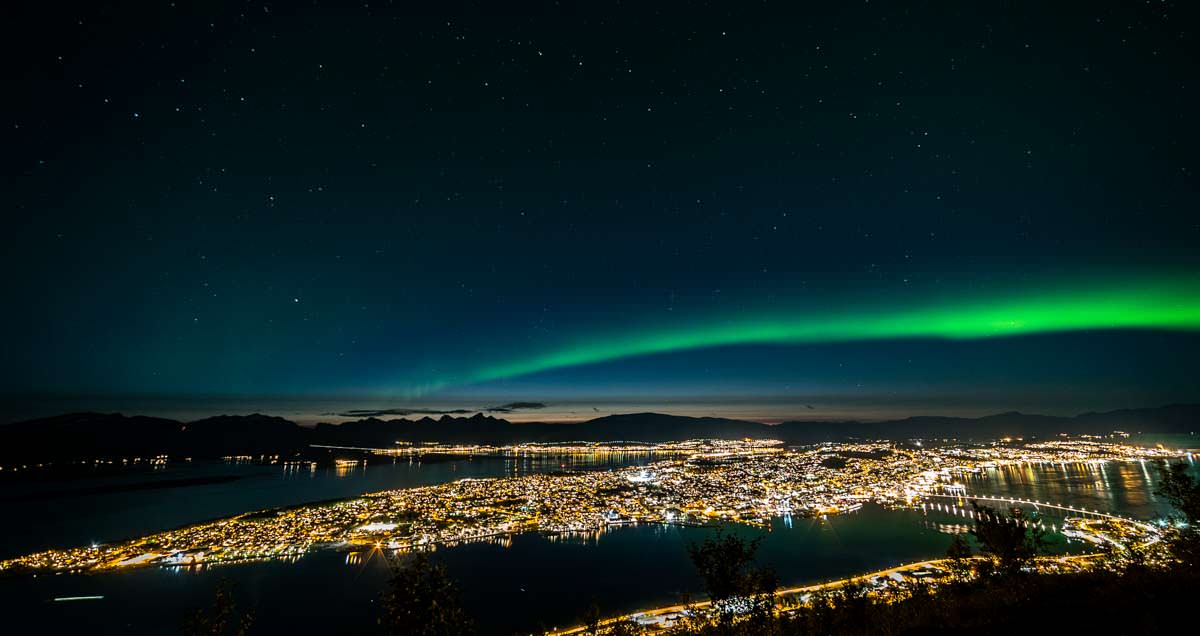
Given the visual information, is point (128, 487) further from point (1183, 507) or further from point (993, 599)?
point (1183, 507)

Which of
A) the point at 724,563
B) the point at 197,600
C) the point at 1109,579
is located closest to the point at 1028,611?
the point at 1109,579

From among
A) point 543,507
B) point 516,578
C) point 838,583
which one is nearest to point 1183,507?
point 838,583

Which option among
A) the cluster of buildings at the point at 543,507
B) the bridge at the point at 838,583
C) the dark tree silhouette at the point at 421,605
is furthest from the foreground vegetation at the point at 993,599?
the cluster of buildings at the point at 543,507

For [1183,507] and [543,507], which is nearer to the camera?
[1183,507]

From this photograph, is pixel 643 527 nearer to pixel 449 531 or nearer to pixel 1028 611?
pixel 449 531

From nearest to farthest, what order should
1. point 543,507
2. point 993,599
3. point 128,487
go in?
point 993,599 < point 543,507 < point 128,487

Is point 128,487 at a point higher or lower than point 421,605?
lower

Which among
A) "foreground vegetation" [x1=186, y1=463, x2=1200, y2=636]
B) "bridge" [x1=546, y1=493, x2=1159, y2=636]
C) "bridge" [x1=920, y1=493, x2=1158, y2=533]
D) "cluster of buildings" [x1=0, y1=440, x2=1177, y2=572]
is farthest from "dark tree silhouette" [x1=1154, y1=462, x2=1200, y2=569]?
"cluster of buildings" [x1=0, y1=440, x2=1177, y2=572]
